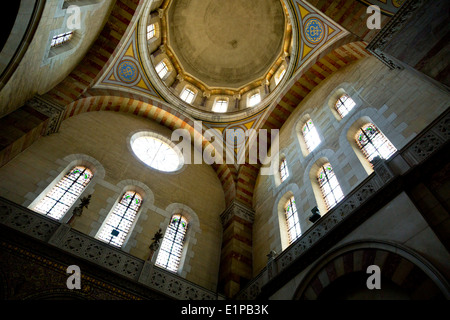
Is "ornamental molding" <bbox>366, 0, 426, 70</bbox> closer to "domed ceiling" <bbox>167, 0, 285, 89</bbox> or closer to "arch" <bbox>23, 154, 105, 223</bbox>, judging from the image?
"arch" <bbox>23, 154, 105, 223</bbox>

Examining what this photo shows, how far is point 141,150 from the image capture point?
12.6 metres

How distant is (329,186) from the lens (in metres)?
8.70

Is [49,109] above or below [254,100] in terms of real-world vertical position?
below

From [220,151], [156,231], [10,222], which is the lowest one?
[10,222]

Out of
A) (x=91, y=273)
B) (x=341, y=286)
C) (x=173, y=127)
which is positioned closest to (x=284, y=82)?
(x=173, y=127)

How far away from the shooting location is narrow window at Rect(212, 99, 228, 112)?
16.7m

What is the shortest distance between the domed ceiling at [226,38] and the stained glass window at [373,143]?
9.15m

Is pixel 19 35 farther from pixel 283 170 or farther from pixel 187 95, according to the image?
pixel 187 95

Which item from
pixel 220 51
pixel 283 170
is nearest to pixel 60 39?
pixel 283 170

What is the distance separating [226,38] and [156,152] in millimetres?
9215

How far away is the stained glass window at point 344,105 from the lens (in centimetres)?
979

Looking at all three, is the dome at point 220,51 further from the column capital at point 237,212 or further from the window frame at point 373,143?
the window frame at point 373,143
